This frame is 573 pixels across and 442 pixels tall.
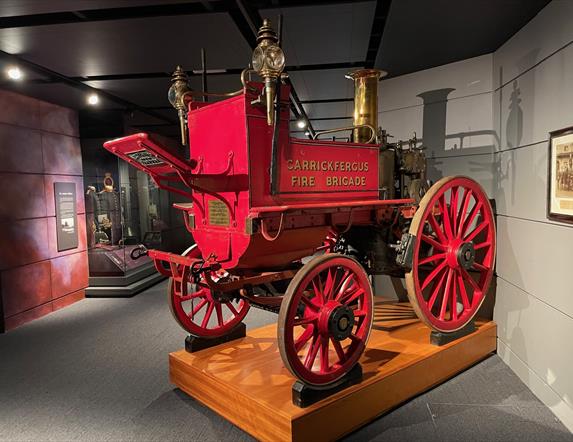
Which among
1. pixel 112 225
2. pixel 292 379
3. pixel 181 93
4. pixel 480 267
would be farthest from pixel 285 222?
pixel 112 225

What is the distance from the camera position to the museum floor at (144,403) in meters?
2.89

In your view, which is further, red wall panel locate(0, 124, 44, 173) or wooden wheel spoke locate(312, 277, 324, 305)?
red wall panel locate(0, 124, 44, 173)

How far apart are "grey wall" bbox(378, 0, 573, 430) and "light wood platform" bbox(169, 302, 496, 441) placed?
56 centimetres

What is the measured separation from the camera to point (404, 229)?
3.89 metres

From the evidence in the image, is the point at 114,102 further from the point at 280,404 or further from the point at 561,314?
the point at 561,314

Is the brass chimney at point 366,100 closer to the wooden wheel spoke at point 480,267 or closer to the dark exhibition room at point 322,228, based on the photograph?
the dark exhibition room at point 322,228

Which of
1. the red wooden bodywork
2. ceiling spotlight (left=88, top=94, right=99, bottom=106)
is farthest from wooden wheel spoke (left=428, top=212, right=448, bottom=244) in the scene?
ceiling spotlight (left=88, top=94, right=99, bottom=106)

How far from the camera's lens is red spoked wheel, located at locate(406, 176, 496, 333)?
129 inches

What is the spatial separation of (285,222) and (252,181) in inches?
13.9

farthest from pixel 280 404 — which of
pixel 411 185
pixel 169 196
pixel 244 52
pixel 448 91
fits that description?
pixel 169 196

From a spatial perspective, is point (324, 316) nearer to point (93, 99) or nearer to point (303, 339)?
point (303, 339)

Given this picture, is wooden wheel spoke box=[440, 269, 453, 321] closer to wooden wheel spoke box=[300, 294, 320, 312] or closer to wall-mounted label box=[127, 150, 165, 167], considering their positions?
wooden wheel spoke box=[300, 294, 320, 312]

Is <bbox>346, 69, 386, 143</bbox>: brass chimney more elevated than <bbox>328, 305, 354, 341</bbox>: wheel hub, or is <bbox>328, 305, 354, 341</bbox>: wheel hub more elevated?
<bbox>346, 69, 386, 143</bbox>: brass chimney

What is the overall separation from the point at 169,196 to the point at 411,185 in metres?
6.12
